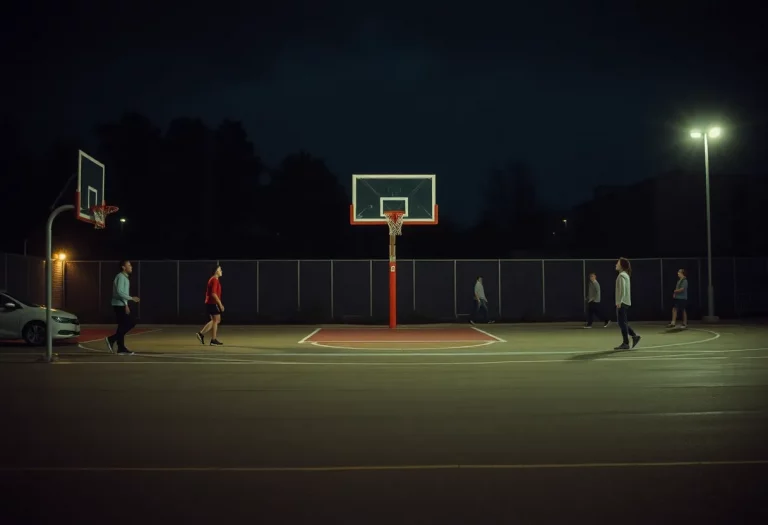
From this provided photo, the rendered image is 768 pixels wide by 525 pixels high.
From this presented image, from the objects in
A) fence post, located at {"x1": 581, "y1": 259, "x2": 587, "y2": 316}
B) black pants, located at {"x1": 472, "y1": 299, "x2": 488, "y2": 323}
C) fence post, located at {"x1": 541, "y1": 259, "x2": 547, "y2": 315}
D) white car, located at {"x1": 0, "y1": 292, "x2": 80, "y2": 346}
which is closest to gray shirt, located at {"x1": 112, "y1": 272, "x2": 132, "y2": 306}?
white car, located at {"x1": 0, "y1": 292, "x2": 80, "y2": 346}

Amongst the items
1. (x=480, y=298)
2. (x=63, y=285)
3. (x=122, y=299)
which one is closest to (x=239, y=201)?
(x=63, y=285)

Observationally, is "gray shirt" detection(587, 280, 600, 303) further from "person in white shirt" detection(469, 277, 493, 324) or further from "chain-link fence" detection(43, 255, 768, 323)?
"chain-link fence" detection(43, 255, 768, 323)

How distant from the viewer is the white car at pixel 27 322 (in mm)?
20344

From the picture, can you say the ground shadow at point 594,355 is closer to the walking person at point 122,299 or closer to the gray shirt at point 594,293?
the gray shirt at point 594,293

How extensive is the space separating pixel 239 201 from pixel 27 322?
141 feet

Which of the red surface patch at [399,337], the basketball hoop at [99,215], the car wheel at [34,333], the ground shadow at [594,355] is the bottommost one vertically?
the red surface patch at [399,337]

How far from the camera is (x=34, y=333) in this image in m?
20.6

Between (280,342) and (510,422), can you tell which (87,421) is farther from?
(280,342)

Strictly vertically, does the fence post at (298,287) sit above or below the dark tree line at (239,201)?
below

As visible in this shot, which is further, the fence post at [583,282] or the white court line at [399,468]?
the fence post at [583,282]

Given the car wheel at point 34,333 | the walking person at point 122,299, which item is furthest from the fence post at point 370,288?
the walking person at point 122,299

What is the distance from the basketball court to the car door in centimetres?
458

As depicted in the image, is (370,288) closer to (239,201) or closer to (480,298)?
(480,298)

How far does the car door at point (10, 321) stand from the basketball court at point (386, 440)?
4.58 metres
